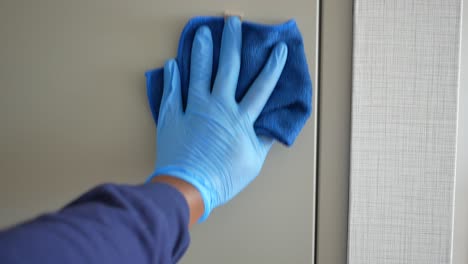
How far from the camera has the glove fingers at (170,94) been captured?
62 centimetres

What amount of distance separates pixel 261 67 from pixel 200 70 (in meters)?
0.09

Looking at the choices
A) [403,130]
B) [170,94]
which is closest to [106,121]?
[170,94]

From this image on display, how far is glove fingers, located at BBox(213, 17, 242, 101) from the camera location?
1.95 ft

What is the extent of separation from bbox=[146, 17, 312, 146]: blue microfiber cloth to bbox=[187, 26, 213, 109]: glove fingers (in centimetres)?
1

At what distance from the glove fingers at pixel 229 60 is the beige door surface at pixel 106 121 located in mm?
30

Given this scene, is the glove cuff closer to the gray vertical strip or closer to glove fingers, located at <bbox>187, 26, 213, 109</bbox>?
glove fingers, located at <bbox>187, 26, 213, 109</bbox>

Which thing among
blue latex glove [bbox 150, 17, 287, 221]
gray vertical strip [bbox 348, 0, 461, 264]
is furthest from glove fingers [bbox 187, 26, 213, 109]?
gray vertical strip [bbox 348, 0, 461, 264]

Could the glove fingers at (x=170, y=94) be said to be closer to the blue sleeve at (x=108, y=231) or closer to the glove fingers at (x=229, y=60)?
the glove fingers at (x=229, y=60)

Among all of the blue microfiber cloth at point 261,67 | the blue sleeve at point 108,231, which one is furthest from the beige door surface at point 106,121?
the blue sleeve at point 108,231

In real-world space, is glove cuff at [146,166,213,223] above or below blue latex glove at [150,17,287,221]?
below

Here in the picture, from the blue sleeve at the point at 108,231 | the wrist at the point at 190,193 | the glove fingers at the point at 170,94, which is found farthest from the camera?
the glove fingers at the point at 170,94

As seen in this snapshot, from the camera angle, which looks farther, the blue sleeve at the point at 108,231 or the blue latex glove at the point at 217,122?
the blue latex glove at the point at 217,122

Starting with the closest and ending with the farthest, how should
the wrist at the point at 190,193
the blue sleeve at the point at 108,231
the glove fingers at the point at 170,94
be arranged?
the blue sleeve at the point at 108,231, the wrist at the point at 190,193, the glove fingers at the point at 170,94

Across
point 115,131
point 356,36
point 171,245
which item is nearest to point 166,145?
point 115,131
